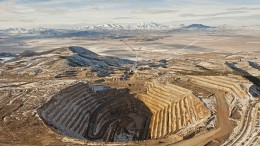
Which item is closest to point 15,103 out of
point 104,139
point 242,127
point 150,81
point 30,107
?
point 30,107

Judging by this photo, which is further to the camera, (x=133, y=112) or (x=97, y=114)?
(x=133, y=112)

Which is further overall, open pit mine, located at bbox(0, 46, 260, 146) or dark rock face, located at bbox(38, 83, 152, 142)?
dark rock face, located at bbox(38, 83, 152, 142)

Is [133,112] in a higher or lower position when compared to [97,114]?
lower

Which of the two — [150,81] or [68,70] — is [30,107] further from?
[68,70]

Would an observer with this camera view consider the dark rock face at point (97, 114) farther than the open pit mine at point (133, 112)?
Yes

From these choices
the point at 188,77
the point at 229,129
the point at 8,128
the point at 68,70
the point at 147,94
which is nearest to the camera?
the point at 229,129
